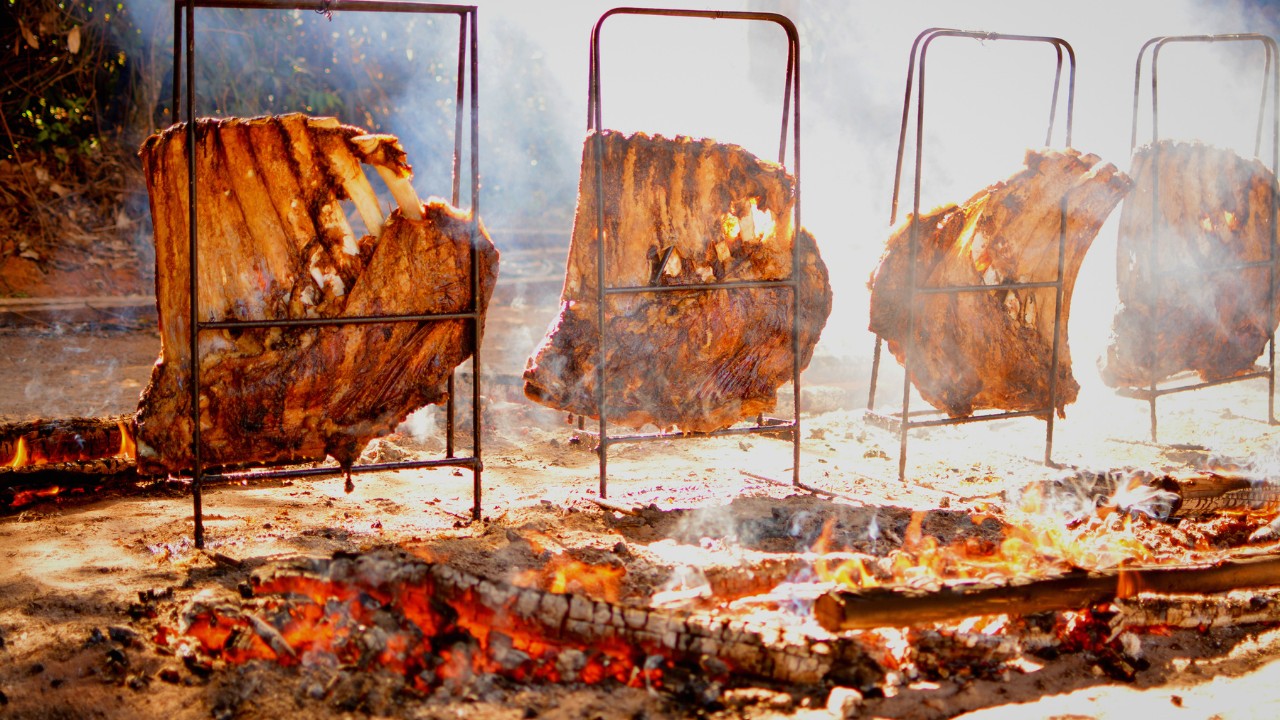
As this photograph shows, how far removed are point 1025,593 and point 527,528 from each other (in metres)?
2.21

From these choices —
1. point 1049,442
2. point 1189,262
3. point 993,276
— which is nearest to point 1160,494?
point 1049,442

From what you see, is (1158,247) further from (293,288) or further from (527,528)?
(293,288)

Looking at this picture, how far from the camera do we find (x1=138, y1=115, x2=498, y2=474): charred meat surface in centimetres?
381

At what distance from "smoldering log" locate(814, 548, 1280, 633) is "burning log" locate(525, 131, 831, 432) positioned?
6.40 feet

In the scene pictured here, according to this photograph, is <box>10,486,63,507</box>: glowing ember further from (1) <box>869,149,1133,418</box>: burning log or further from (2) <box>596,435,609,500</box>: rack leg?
(1) <box>869,149,1133,418</box>: burning log

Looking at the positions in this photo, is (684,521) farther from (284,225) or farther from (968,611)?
(284,225)

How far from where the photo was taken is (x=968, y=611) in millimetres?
2924

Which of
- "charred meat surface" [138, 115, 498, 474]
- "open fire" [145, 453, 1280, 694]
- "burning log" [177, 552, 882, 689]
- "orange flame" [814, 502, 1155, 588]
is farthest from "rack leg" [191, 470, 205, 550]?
"orange flame" [814, 502, 1155, 588]

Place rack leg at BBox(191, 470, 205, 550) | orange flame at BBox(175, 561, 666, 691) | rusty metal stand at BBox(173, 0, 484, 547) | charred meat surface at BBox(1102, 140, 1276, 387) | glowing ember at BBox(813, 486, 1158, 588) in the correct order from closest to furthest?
1. orange flame at BBox(175, 561, 666, 691)
2. glowing ember at BBox(813, 486, 1158, 588)
3. rusty metal stand at BBox(173, 0, 484, 547)
4. rack leg at BBox(191, 470, 205, 550)
5. charred meat surface at BBox(1102, 140, 1276, 387)

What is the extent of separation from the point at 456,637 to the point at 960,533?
8.43 ft

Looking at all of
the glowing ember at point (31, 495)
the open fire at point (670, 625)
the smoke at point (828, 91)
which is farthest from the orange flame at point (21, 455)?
the smoke at point (828, 91)

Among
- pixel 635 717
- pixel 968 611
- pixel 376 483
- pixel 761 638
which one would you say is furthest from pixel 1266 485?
pixel 376 483

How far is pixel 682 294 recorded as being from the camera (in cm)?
459

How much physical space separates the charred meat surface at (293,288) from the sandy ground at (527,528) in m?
0.53
